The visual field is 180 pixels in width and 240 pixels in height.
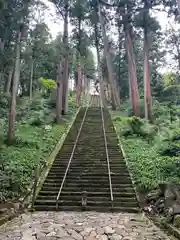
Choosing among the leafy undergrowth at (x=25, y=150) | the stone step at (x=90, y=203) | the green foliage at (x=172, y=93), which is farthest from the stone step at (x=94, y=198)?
the green foliage at (x=172, y=93)

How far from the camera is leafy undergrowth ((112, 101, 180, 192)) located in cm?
972

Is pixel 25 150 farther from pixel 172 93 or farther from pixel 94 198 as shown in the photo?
pixel 172 93

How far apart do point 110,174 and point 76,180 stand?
1.23 m

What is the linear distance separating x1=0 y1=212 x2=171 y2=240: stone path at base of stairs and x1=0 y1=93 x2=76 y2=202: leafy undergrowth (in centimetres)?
167

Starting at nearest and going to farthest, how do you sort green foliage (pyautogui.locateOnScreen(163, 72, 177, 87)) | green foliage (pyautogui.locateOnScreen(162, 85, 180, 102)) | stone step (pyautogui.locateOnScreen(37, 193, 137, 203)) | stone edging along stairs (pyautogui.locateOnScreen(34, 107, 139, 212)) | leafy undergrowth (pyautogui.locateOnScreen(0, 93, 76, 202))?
1. stone edging along stairs (pyautogui.locateOnScreen(34, 107, 139, 212))
2. stone step (pyautogui.locateOnScreen(37, 193, 137, 203))
3. leafy undergrowth (pyautogui.locateOnScreen(0, 93, 76, 202))
4. green foliage (pyautogui.locateOnScreen(163, 72, 177, 87))
5. green foliage (pyautogui.locateOnScreen(162, 85, 180, 102))

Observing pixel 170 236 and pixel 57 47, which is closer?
pixel 170 236

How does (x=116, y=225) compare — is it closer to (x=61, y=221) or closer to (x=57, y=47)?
(x=61, y=221)

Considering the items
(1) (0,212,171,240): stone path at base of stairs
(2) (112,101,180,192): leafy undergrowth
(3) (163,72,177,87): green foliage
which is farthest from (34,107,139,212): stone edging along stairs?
(3) (163,72,177,87): green foliage

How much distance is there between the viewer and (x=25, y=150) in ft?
42.0

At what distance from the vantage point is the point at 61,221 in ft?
22.2

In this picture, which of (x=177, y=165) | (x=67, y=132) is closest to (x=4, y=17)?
(x=67, y=132)

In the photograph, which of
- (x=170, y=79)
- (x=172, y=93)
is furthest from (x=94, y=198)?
(x=172, y=93)

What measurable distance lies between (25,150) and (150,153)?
17.4ft

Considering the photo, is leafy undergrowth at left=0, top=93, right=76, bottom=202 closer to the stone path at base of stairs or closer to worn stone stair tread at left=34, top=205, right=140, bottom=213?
worn stone stair tread at left=34, top=205, right=140, bottom=213
